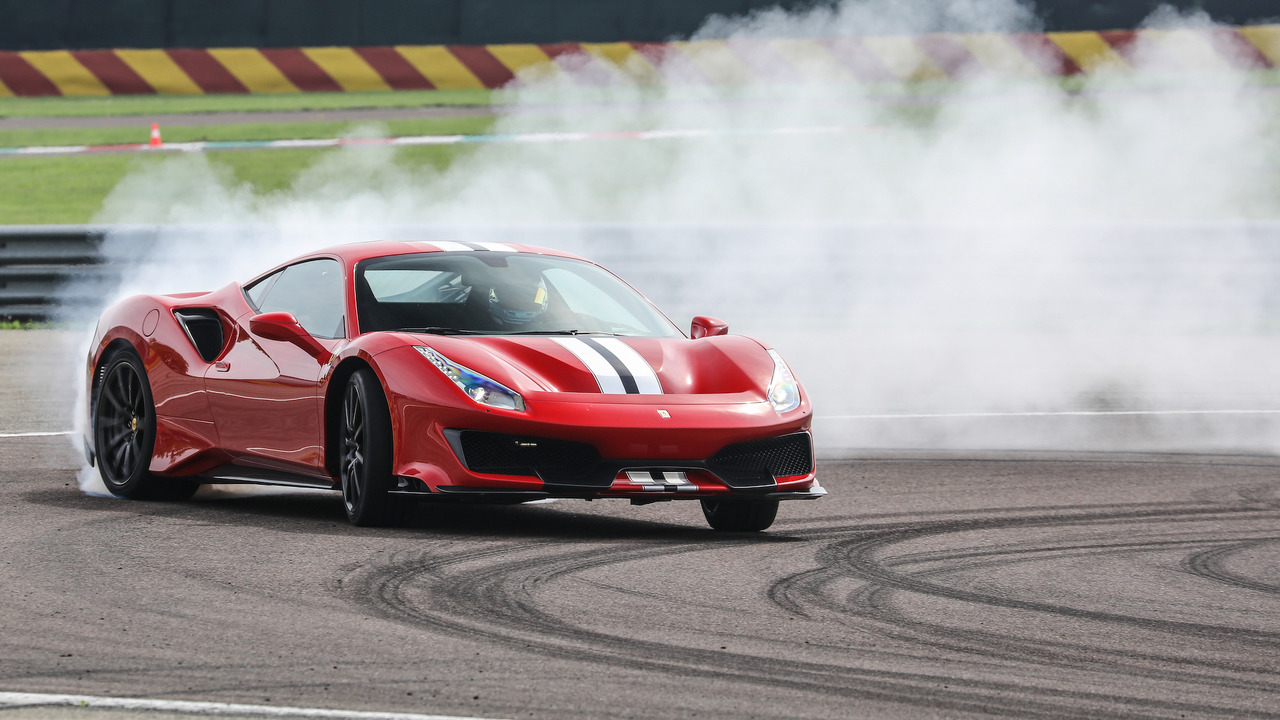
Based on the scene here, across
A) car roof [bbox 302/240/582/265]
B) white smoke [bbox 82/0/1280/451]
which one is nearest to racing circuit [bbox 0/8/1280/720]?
white smoke [bbox 82/0/1280/451]

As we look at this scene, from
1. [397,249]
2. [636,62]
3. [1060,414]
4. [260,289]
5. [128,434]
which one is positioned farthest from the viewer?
[636,62]

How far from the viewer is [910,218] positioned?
17.2 metres

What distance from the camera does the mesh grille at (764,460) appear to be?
6.60 m

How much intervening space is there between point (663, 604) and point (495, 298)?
2.26 metres

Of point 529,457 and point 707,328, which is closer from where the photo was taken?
point 529,457

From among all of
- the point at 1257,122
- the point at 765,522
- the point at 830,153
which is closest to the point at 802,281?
the point at 830,153

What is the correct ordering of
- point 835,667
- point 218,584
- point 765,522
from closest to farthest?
point 835,667, point 218,584, point 765,522

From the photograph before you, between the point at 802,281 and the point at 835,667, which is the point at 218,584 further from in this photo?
the point at 802,281

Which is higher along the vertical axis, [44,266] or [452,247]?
[44,266]

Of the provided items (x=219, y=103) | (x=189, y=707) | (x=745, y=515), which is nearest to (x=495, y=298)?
(x=745, y=515)

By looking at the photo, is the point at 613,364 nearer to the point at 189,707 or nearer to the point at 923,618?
the point at 923,618

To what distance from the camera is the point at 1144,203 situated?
19391mm

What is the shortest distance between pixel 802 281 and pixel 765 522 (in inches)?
332

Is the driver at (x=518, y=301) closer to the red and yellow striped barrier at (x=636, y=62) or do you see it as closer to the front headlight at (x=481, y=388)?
the front headlight at (x=481, y=388)
